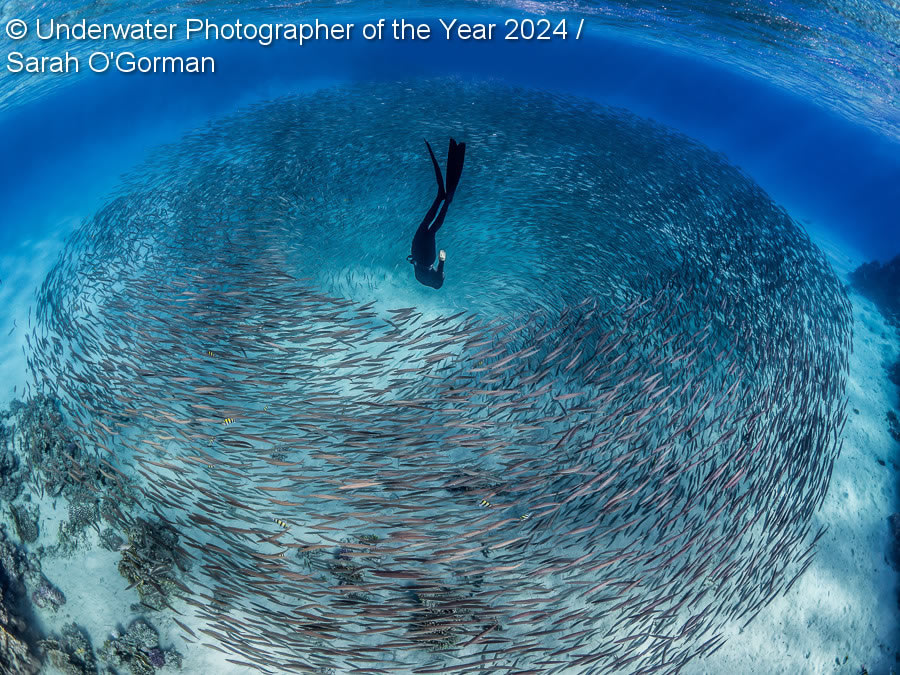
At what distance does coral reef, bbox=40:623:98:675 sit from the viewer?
4.72 metres

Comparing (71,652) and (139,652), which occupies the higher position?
(139,652)

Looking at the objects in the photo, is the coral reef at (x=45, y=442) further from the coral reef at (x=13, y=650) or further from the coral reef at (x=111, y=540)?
the coral reef at (x=13, y=650)

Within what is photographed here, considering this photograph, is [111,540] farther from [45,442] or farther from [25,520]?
[45,442]

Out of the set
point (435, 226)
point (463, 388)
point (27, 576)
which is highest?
point (435, 226)

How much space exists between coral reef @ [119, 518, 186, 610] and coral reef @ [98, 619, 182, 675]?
0.88 ft

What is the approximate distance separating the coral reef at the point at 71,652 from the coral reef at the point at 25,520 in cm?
169

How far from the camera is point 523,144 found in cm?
1316

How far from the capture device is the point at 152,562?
16.7 ft

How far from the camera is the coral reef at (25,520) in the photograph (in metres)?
5.84

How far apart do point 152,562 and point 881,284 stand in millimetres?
21623

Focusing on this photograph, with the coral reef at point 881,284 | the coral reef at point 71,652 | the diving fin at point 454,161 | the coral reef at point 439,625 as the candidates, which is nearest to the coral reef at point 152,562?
the coral reef at point 71,652

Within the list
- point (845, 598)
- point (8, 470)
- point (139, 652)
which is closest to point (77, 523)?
point (8, 470)

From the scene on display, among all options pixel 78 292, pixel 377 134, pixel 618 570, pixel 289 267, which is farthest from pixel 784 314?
pixel 78 292

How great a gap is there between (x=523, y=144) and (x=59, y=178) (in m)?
21.2
